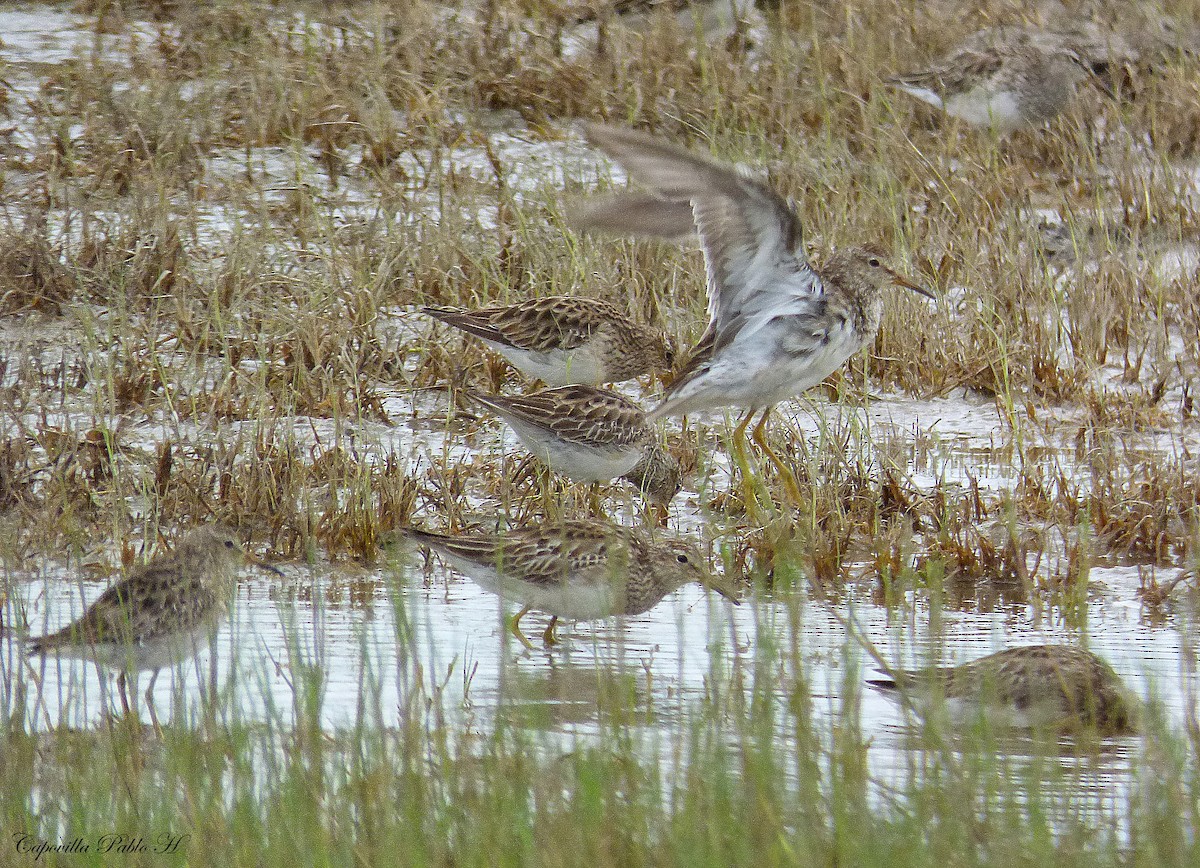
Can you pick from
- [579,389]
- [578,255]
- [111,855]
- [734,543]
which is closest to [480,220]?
[578,255]

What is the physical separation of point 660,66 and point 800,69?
3.15 feet

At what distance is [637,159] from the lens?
623 centimetres

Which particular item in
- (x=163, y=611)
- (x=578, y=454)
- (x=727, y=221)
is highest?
(x=727, y=221)

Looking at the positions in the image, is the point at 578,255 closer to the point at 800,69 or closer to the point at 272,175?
the point at 272,175

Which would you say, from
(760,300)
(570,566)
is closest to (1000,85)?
(760,300)

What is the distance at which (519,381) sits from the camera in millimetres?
8828

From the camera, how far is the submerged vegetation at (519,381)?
3738mm

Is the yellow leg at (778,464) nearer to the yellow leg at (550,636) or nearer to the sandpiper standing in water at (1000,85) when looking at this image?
the yellow leg at (550,636)

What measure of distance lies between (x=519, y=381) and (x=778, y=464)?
74.4 inches

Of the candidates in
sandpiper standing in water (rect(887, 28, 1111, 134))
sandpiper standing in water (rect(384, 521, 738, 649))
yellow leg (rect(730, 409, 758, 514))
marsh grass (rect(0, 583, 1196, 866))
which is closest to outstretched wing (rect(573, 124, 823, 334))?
yellow leg (rect(730, 409, 758, 514))

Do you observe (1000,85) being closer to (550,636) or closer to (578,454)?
(578,454)

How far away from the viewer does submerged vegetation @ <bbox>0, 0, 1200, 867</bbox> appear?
374 centimetres

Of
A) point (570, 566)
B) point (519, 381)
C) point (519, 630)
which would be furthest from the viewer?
point (519, 381)

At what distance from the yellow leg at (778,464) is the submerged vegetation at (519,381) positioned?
63 mm
